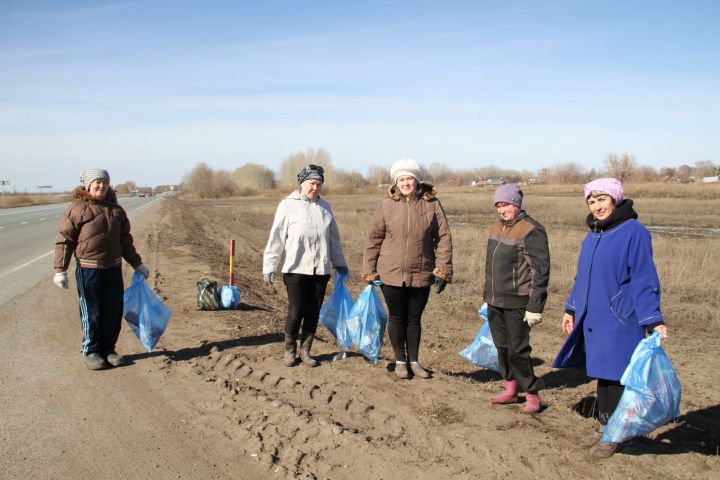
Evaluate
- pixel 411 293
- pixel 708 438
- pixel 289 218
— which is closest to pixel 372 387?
pixel 411 293

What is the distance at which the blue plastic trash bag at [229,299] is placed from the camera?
8.17 metres

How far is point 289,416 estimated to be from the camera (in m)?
4.43

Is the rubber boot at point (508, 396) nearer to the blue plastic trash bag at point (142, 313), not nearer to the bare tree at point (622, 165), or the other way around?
the blue plastic trash bag at point (142, 313)

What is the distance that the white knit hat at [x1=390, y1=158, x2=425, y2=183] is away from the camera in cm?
493

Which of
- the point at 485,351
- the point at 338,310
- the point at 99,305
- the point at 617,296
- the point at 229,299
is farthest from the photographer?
the point at 229,299

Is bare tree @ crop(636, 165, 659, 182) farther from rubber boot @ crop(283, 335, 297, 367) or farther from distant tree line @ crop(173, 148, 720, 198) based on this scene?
rubber boot @ crop(283, 335, 297, 367)

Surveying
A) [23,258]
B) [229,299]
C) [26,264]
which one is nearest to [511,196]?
[229,299]

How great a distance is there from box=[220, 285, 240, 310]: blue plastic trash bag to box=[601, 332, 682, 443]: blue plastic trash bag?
224 inches

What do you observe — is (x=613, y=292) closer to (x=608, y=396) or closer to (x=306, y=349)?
(x=608, y=396)

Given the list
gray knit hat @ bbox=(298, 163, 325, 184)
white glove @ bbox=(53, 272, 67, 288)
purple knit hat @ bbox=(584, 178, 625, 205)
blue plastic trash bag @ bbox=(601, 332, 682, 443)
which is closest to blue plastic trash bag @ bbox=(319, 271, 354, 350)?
gray knit hat @ bbox=(298, 163, 325, 184)

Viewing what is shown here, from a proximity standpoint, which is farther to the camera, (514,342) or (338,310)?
(338,310)

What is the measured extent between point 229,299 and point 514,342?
4.71 m

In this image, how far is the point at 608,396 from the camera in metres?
3.90

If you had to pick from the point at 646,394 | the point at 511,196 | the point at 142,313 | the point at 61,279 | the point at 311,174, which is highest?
the point at 311,174
